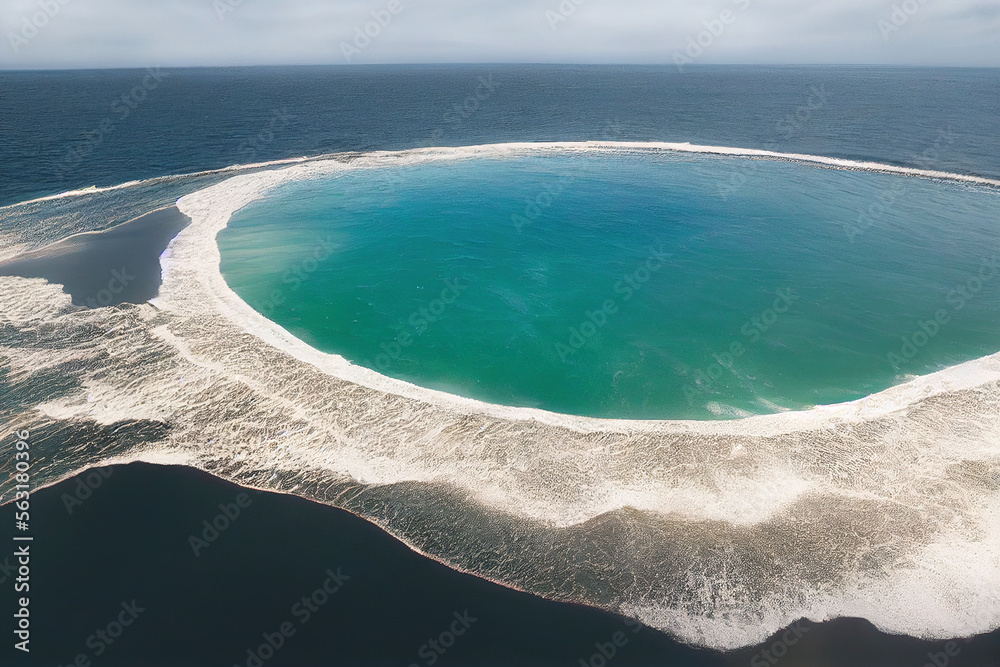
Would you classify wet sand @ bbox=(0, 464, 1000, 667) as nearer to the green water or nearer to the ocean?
the ocean

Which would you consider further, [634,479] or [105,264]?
[105,264]

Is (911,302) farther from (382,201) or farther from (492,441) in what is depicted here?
(382,201)

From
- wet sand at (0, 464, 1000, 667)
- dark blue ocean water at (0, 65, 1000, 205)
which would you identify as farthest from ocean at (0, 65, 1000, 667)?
dark blue ocean water at (0, 65, 1000, 205)

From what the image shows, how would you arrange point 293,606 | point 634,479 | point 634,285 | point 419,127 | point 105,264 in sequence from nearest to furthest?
point 293,606, point 634,479, point 634,285, point 105,264, point 419,127

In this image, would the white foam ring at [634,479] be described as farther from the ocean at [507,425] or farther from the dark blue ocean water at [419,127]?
the dark blue ocean water at [419,127]

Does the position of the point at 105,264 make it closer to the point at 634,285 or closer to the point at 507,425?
the point at 507,425

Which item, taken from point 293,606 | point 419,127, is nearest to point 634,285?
point 293,606

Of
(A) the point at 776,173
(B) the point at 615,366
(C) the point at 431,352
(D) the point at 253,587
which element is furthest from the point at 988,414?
(A) the point at 776,173
